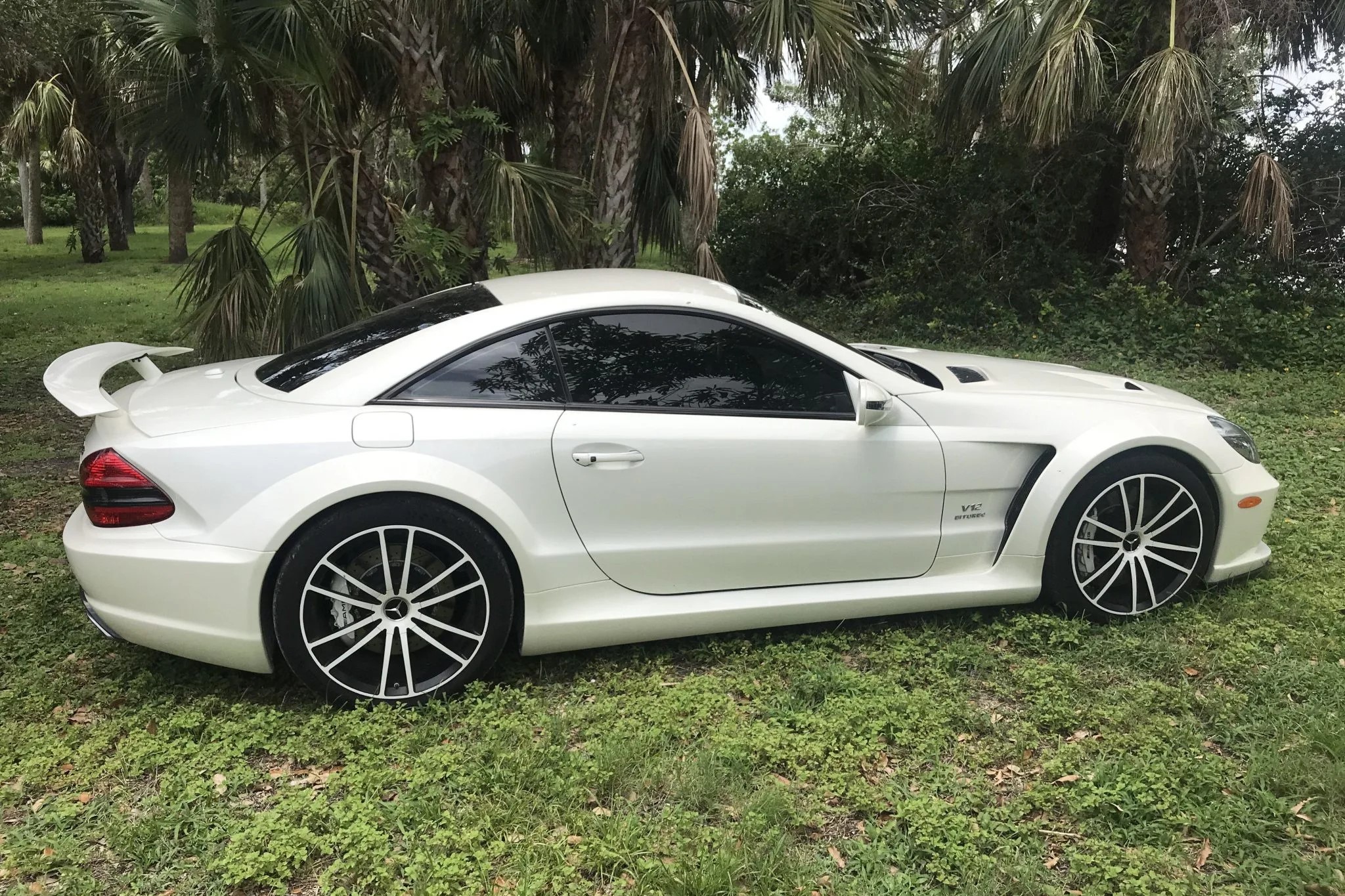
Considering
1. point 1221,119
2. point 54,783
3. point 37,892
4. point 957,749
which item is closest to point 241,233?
point 54,783

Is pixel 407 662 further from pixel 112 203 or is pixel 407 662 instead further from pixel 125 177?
pixel 125 177

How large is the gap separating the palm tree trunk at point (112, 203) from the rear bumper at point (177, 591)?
755 inches

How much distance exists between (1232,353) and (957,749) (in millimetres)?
7490

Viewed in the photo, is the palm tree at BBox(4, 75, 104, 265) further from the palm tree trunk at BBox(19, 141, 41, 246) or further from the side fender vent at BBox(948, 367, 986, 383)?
the side fender vent at BBox(948, 367, 986, 383)

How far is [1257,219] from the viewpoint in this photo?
8727mm

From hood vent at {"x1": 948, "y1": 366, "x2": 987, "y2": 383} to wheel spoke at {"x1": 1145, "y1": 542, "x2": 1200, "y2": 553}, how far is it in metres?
0.91

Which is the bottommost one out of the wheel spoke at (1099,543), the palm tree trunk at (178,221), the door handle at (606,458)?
the wheel spoke at (1099,543)

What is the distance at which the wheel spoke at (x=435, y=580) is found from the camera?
3.16 metres

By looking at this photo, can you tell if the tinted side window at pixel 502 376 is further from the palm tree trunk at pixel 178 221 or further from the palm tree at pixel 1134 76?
the palm tree trunk at pixel 178 221

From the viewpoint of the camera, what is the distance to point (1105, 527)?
3.72 metres

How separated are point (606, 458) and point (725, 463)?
419 millimetres

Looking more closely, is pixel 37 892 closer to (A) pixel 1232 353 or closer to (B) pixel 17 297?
(A) pixel 1232 353

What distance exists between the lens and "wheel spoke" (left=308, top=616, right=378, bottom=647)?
10.2ft

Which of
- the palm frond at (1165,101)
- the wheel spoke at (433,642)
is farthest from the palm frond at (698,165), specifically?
the wheel spoke at (433,642)
